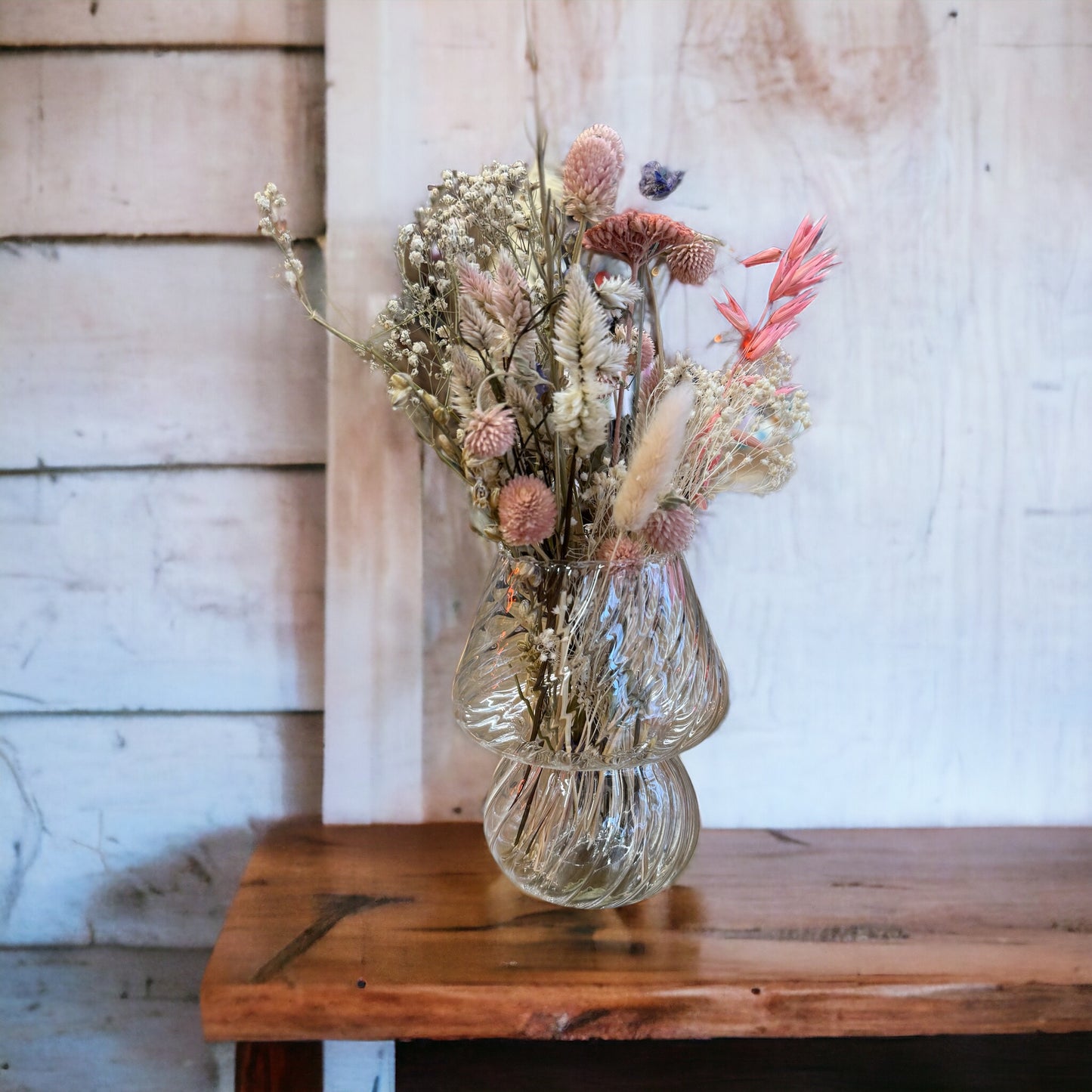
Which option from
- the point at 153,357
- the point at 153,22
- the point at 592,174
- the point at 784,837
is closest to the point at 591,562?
the point at 592,174

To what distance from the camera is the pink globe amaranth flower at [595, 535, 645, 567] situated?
560mm

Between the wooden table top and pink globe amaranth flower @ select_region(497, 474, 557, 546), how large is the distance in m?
0.29

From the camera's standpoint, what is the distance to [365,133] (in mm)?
724

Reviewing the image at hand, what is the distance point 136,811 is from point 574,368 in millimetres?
632

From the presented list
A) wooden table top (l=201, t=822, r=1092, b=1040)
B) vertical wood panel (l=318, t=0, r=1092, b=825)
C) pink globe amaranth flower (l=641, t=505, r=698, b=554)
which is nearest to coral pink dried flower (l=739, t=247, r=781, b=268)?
vertical wood panel (l=318, t=0, r=1092, b=825)

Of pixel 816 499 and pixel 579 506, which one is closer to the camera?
pixel 579 506

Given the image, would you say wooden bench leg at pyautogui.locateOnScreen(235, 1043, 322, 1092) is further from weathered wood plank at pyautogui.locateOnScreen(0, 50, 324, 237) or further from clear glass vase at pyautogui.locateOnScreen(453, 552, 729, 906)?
weathered wood plank at pyautogui.locateOnScreen(0, 50, 324, 237)

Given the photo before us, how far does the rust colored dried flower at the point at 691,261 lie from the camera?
572 millimetres

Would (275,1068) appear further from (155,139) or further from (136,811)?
(155,139)

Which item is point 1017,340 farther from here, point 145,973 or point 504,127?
point 145,973

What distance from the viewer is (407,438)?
748 mm

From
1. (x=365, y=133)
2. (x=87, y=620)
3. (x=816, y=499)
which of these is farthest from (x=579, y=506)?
(x=87, y=620)

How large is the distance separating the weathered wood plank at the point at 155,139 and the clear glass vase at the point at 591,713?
1.44 ft

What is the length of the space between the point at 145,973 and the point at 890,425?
2.90ft
